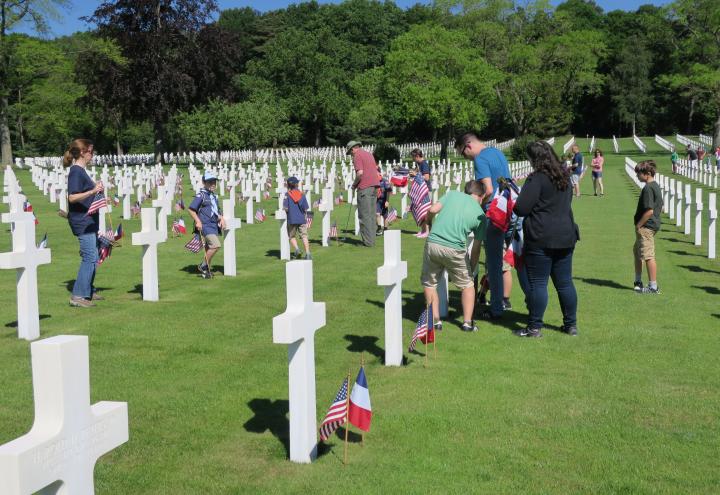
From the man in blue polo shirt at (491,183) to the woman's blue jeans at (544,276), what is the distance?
2.19ft

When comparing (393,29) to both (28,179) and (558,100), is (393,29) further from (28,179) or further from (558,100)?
(28,179)

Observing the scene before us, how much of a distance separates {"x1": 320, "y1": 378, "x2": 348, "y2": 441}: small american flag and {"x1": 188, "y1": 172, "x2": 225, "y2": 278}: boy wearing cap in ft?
24.6

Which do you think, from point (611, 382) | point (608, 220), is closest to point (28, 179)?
point (608, 220)

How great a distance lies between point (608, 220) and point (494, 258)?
13859 millimetres

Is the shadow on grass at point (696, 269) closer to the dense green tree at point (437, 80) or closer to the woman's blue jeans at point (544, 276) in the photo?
the woman's blue jeans at point (544, 276)

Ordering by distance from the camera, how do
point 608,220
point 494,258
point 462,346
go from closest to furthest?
1. point 462,346
2. point 494,258
3. point 608,220

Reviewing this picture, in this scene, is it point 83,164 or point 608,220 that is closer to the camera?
point 83,164

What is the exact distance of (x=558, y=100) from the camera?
248ft

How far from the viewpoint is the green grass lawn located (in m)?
4.82

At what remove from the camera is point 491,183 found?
9023 mm

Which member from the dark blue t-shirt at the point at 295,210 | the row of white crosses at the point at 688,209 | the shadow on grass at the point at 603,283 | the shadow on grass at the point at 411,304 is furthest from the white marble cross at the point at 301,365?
the row of white crosses at the point at 688,209

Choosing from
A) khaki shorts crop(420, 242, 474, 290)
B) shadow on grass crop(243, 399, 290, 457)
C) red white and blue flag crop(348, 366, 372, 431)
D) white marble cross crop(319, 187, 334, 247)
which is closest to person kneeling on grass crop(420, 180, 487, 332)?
khaki shorts crop(420, 242, 474, 290)

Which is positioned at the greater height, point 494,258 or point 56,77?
point 56,77

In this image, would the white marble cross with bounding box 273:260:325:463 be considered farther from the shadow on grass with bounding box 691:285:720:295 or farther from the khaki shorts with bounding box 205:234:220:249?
the shadow on grass with bounding box 691:285:720:295
